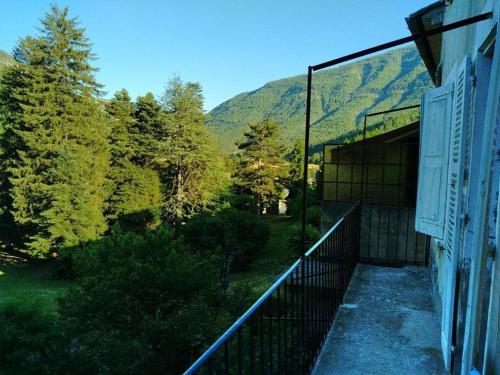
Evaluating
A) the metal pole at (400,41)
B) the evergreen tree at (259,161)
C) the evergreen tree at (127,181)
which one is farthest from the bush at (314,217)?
the metal pole at (400,41)

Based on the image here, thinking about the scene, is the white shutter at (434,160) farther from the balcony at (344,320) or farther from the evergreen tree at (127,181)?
the evergreen tree at (127,181)

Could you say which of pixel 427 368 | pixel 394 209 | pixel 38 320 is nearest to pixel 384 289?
pixel 427 368

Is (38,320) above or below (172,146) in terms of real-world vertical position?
below

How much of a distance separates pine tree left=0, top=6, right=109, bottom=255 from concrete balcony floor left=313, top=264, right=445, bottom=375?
18.9m

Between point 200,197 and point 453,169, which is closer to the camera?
point 453,169

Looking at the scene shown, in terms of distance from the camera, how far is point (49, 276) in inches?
797

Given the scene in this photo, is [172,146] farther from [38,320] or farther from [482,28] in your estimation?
[482,28]

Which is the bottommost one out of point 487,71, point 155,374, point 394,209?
point 155,374

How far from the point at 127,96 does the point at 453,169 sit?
89.7 ft

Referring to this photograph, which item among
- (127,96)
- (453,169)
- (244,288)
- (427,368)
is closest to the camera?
(453,169)

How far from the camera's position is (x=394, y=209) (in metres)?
6.43

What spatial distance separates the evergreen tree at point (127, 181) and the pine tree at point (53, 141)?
136 cm

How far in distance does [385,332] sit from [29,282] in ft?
67.2

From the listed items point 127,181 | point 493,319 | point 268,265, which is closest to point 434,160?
point 493,319
